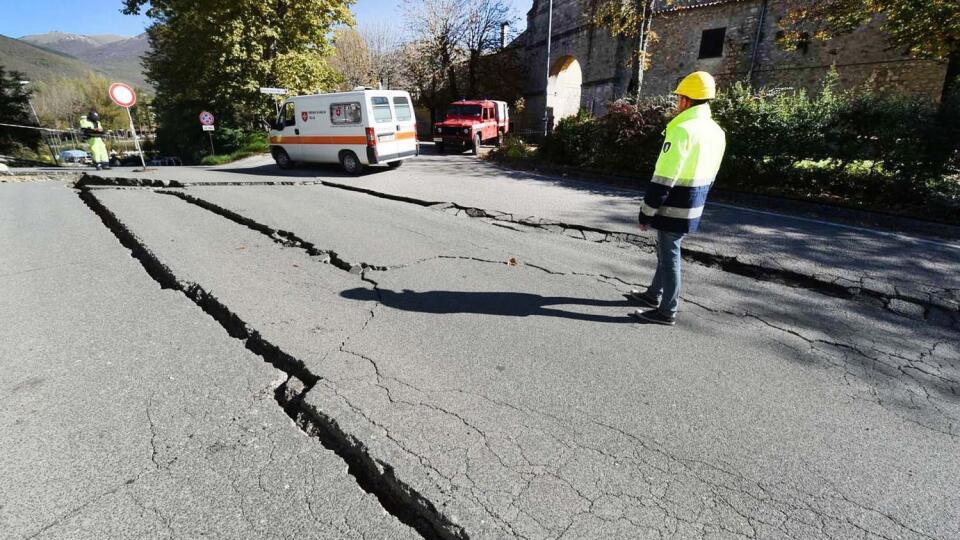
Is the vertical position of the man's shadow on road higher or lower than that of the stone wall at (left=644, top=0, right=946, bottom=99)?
lower

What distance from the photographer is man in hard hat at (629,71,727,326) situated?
3.41 metres

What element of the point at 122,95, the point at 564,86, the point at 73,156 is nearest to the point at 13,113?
the point at 73,156

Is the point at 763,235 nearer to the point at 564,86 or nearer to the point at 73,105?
the point at 564,86

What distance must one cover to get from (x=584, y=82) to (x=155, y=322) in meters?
30.3

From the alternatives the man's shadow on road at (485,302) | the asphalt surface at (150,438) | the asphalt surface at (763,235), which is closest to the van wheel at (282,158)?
the asphalt surface at (763,235)

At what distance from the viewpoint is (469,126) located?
19891 millimetres

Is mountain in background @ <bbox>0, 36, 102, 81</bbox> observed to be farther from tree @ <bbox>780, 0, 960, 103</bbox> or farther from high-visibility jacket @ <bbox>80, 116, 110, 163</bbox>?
tree @ <bbox>780, 0, 960, 103</bbox>

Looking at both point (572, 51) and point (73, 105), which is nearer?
point (572, 51)

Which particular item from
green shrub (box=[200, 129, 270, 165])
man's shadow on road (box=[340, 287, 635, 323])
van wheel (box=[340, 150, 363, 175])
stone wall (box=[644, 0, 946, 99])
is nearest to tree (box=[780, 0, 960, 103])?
stone wall (box=[644, 0, 946, 99])

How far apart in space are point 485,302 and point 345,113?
10.5m

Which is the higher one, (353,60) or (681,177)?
(353,60)

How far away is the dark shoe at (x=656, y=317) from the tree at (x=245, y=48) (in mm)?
23021

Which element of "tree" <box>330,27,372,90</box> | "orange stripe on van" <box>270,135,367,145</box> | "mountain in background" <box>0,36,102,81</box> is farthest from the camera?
"mountain in background" <box>0,36,102,81</box>

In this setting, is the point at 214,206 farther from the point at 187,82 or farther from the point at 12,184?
the point at 187,82
